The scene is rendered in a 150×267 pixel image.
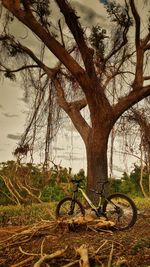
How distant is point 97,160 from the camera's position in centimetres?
1333

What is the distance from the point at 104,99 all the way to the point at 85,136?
1.33m

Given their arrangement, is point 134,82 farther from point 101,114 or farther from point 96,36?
point 96,36

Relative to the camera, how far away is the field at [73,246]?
684cm

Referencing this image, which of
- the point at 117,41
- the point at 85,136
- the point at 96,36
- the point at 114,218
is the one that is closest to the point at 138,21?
the point at 117,41

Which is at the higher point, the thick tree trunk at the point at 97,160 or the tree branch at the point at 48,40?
the tree branch at the point at 48,40

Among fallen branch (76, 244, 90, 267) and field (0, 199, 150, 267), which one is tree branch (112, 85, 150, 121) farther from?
fallen branch (76, 244, 90, 267)

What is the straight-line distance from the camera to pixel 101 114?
13273 mm

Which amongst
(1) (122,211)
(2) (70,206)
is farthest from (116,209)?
(2) (70,206)

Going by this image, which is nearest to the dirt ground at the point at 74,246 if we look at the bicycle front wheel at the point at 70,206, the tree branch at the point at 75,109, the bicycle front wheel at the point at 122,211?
the bicycle front wheel at the point at 122,211

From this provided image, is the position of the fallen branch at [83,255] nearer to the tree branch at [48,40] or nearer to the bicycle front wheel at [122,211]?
the bicycle front wheel at [122,211]

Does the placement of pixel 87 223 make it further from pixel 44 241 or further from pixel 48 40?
pixel 48 40

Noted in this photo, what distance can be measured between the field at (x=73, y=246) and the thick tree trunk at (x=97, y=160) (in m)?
3.96

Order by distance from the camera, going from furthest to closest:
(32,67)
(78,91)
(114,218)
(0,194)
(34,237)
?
(0,194)
(32,67)
(78,91)
(114,218)
(34,237)

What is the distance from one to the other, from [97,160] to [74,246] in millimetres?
5887
